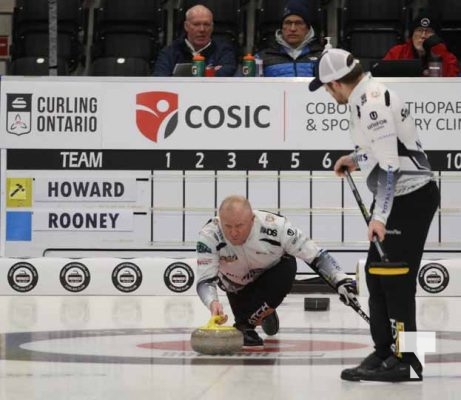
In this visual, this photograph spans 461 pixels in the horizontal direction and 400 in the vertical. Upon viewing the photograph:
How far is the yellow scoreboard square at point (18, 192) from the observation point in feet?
41.5

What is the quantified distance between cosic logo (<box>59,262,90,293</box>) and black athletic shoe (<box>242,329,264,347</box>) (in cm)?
437

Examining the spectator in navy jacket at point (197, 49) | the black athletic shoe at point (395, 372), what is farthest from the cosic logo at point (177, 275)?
the black athletic shoe at point (395, 372)

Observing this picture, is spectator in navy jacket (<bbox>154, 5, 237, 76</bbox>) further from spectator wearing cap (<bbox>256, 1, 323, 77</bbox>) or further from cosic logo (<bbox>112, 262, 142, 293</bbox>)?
cosic logo (<bbox>112, 262, 142, 293</bbox>)

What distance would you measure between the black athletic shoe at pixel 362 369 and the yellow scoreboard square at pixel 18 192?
6.47m

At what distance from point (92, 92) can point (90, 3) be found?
4.96 meters

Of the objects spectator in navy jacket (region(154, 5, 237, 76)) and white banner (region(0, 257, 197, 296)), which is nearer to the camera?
white banner (region(0, 257, 197, 296))

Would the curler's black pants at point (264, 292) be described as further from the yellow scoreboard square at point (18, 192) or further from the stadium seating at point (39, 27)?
the stadium seating at point (39, 27)

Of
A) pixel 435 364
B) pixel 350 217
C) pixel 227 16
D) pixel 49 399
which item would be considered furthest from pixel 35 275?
pixel 49 399

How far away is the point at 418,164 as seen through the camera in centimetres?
664

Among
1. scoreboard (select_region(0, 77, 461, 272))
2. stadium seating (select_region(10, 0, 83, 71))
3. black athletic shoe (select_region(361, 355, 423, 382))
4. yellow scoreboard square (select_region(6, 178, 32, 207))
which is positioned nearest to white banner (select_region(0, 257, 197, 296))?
scoreboard (select_region(0, 77, 461, 272))

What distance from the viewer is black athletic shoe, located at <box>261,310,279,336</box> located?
864 centimetres

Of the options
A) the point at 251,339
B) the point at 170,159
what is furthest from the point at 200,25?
the point at 251,339

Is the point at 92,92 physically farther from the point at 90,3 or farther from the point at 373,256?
the point at 373,256

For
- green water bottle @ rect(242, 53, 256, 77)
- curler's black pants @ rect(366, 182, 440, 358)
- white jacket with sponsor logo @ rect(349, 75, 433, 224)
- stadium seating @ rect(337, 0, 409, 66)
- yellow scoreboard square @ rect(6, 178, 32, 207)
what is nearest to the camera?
white jacket with sponsor logo @ rect(349, 75, 433, 224)
